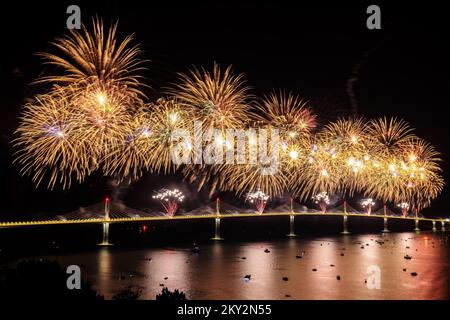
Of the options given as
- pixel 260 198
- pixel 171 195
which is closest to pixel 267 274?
pixel 171 195

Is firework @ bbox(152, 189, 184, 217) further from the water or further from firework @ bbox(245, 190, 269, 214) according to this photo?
the water

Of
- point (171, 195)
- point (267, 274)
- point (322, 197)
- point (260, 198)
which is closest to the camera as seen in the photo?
point (267, 274)

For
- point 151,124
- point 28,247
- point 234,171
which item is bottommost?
point 28,247

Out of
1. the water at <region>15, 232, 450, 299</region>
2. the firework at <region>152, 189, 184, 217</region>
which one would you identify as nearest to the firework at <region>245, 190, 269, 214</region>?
the firework at <region>152, 189, 184, 217</region>

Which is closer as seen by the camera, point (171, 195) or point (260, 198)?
point (171, 195)

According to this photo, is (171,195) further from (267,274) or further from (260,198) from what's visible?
(267,274)
